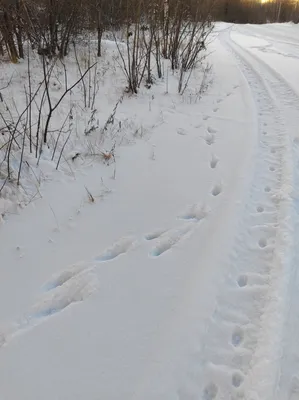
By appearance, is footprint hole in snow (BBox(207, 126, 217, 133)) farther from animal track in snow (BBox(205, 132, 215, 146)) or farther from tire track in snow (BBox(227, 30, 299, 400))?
tire track in snow (BBox(227, 30, 299, 400))

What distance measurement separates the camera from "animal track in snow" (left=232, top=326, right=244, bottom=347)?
1.92m

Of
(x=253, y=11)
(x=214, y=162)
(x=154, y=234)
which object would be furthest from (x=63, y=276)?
(x=253, y=11)

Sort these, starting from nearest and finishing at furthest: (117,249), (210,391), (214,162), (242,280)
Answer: (210,391) < (242,280) < (117,249) < (214,162)

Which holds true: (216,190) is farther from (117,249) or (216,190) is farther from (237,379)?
(237,379)

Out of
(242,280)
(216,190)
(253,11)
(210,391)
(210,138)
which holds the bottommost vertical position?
(210,391)

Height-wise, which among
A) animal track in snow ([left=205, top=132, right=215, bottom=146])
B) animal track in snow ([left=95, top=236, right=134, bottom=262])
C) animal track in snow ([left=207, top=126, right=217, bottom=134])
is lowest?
animal track in snow ([left=95, top=236, right=134, bottom=262])

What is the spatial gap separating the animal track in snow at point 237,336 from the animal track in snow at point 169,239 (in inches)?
33.7

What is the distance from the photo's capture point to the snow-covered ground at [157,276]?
5.73 feet

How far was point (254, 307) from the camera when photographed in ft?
6.97

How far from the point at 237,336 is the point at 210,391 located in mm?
383

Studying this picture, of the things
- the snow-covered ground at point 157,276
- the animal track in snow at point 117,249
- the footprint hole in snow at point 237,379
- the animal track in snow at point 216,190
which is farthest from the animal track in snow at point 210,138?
the footprint hole in snow at point 237,379

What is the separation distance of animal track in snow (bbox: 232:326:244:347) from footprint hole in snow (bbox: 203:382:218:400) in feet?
0.94

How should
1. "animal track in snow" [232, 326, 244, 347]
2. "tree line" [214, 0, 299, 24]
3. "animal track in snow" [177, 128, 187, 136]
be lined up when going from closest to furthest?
"animal track in snow" [232, 326, 244, 347]
"animal track in snow" [177, 128, 187, 136]
"tree line" [214, 0, 299, 24]

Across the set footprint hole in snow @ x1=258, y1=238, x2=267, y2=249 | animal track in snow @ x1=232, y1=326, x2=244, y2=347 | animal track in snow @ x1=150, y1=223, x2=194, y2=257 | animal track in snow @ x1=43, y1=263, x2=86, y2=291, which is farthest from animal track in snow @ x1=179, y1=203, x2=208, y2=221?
animal track in snow @ x1=232, y1=326, x2=244, y2=347
